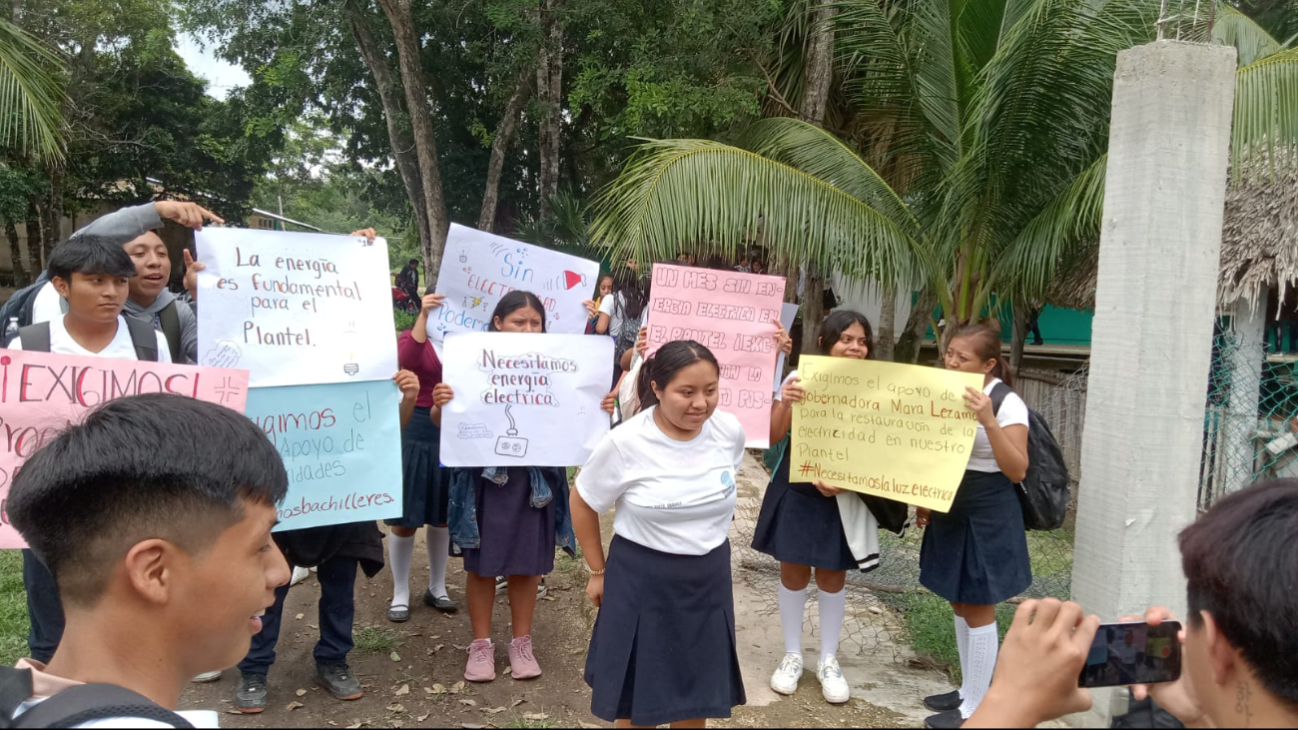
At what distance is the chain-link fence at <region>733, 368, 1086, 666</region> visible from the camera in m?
4.48

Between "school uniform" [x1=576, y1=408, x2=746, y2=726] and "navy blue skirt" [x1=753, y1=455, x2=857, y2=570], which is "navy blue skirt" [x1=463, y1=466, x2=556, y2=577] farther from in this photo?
"navy blue skirt" [x1=753, y1=455, x2=857, y2=570]

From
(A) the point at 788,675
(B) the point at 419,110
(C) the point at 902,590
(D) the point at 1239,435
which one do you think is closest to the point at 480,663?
(A) the point at 788,675

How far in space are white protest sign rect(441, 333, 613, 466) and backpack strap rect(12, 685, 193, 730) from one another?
2.60 metres

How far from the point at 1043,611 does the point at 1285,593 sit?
1.16 ft

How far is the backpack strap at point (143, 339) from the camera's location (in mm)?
3029

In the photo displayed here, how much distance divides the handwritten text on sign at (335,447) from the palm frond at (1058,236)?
177 inches

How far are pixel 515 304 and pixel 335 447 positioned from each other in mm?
1014

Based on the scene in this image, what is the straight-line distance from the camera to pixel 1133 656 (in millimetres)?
1153

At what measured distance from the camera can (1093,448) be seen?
3365 millimetres

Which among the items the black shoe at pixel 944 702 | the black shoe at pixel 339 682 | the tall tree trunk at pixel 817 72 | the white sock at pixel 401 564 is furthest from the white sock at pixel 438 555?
the tall tree trunk at pixel 817 72

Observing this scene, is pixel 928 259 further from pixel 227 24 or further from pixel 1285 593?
pixel 227 24

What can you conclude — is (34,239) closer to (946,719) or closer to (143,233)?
(143,233)

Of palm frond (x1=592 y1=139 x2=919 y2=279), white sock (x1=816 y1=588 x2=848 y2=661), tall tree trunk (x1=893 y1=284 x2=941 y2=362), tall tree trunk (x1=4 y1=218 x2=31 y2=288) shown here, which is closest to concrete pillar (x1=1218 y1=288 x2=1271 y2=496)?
palm frond (x1=592 y1=139 x2=919 y2=279)

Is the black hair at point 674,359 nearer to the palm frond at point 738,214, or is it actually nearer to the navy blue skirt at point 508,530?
the navy blue skirt at point 508,530
